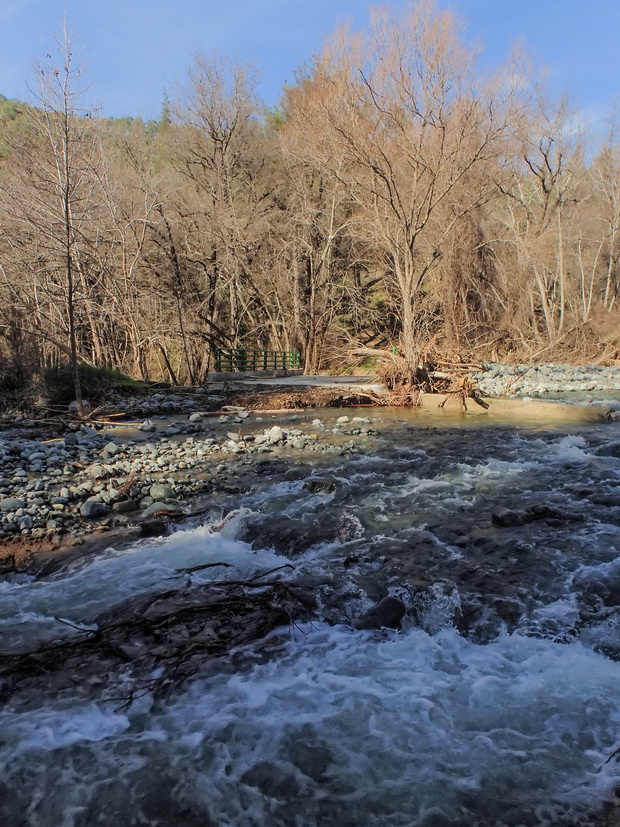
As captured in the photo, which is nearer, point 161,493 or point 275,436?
point 161,493

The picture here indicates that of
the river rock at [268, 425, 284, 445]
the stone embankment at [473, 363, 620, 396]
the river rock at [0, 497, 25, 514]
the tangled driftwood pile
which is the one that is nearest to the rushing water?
the tangled driftwood pile

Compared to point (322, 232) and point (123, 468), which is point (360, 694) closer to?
point (123, 468)

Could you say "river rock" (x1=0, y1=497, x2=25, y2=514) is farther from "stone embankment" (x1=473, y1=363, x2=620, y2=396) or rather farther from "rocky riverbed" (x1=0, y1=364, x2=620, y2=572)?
"stone embankment" (x1=473, y1=363, x2=620, y2=396)

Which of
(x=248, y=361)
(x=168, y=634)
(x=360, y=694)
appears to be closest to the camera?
(x=360, y=694)

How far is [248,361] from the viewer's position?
66.7ft

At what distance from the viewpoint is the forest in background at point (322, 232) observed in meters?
14.7

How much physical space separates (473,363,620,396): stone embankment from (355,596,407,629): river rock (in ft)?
34.1

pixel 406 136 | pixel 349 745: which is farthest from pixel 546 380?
pixel 349 745

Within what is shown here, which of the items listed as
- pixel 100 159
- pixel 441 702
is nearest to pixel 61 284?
pixel 100 159

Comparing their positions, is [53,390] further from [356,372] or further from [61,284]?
[356,372]

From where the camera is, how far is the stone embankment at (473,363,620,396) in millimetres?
14469

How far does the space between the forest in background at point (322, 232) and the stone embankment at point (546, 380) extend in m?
1.17

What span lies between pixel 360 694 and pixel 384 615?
74cm

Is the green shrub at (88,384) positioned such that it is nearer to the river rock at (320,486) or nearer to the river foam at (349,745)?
the river rock at (320,486)
